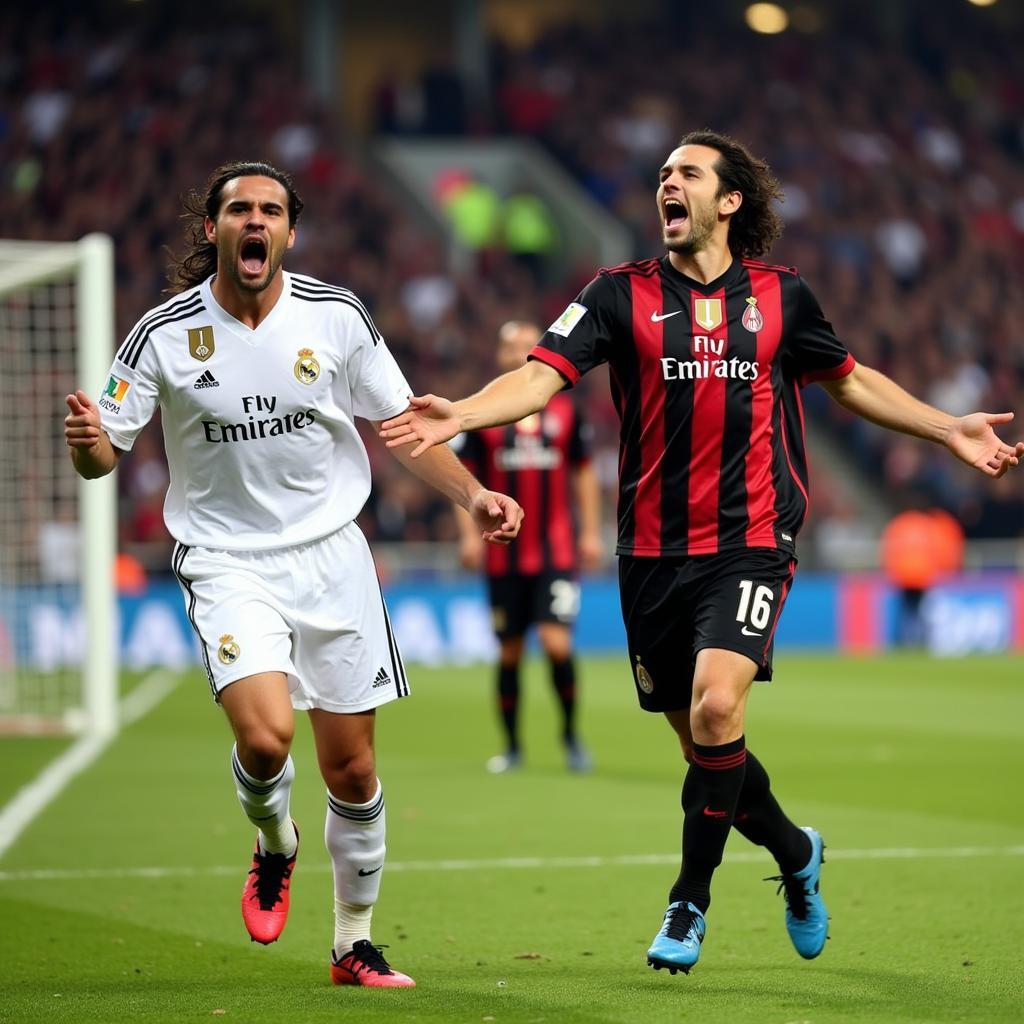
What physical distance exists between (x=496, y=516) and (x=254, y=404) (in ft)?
2.49

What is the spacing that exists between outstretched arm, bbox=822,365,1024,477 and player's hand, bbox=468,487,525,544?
1153 millimetres

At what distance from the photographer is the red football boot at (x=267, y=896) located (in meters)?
5.39

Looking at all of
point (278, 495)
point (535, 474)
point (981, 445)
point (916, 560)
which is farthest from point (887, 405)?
point (916, 560)

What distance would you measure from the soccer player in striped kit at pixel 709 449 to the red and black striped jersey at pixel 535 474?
5396mm

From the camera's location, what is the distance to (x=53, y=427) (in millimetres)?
16688

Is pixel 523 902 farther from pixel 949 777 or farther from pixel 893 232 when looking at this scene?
pixel 893 232

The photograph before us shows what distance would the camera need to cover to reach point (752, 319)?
5.54m

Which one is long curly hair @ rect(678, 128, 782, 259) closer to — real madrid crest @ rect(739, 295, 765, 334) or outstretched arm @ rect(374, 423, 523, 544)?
real madrid crest @ rect(739, 295, 765, 334)

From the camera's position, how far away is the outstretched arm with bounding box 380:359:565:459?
505 cm

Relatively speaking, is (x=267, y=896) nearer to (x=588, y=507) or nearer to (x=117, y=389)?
(x=117, y=389)

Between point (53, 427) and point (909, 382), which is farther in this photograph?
point (909, 382)

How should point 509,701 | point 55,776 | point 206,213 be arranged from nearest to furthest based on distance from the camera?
point 206,213
point 55,776
point 509,701

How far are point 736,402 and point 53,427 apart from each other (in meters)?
12.1

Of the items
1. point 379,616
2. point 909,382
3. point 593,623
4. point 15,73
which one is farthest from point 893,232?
point 379,616
